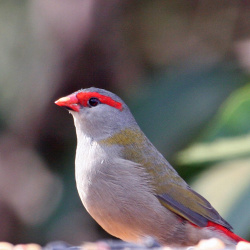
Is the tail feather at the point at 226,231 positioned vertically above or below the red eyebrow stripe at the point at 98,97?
below

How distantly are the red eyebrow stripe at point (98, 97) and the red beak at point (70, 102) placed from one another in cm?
3

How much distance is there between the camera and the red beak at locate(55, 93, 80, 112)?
4.02 metres

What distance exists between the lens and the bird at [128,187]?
3803 millimetres

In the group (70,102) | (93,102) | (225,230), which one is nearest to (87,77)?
(93,102)

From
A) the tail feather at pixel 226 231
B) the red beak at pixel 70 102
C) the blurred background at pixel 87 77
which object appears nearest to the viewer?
the tail feather at pixel 226 231

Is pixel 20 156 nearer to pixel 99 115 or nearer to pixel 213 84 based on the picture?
pixel 213 84

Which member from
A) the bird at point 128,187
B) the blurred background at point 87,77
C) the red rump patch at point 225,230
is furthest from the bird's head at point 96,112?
the blurred background at point 87,77

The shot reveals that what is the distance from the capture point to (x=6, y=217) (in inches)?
260

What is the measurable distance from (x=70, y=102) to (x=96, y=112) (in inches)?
7.9

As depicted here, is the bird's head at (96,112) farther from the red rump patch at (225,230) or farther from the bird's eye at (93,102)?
the red rump patch at (225,230)

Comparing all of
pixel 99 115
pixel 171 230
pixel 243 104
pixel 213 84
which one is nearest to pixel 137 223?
pixel 171 230

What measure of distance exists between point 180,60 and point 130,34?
3.00ft

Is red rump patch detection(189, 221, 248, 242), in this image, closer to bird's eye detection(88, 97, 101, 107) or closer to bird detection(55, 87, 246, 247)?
bird detection(55, 87, 246, 247)

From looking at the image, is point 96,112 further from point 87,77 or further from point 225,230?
point 87,77
